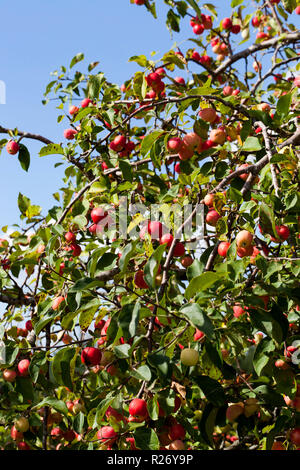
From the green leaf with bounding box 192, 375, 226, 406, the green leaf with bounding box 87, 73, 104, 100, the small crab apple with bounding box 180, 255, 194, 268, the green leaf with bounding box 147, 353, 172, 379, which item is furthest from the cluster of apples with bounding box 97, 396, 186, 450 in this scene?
the green leaf with bounding box 87, 73, 104, 100

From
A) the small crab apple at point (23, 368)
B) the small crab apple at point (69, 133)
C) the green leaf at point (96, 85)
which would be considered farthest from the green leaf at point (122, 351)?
the small crab apple at point (69, 133)

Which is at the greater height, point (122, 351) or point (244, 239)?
point (244, 239)

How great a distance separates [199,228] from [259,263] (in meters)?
0.52

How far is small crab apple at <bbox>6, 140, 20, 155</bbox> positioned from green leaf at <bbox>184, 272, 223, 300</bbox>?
5.56 ft

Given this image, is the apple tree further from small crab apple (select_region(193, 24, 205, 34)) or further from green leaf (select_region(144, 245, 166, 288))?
small crab apple (select_region(193, 24, 205, 34))

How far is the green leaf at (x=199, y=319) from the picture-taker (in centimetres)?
104

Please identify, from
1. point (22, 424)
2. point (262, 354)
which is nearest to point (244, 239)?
point (262, 354)

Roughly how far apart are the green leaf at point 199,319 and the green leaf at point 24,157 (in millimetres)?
1798

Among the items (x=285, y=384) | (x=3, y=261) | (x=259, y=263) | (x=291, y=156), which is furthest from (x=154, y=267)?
(x=3, y=261)

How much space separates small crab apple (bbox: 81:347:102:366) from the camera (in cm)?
174

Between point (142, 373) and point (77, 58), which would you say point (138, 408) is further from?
point (77, 58)

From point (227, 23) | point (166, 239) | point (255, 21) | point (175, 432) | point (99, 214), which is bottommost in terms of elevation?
point (175, 432)

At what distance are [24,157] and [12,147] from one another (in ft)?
0.32

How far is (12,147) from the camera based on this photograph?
99.9 inches
